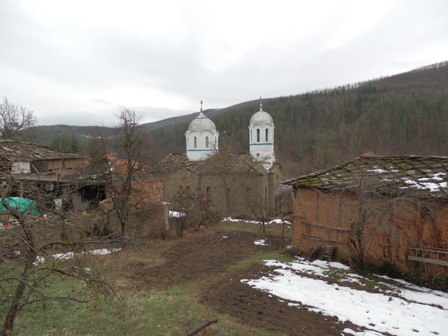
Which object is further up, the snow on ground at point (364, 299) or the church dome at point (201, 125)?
the church dome at point (201, 125)

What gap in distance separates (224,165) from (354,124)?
72798mm

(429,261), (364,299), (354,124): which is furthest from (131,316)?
(354,124)

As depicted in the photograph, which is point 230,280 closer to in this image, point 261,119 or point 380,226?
point 380,226

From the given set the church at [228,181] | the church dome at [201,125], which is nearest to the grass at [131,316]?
the church at [228,181]

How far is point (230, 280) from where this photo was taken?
929cm

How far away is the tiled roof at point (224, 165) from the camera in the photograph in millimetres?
24250

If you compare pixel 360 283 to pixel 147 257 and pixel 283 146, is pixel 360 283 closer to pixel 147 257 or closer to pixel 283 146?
pixel 147 257

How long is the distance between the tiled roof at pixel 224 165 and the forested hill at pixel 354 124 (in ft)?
89.9

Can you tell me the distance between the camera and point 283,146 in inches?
2997

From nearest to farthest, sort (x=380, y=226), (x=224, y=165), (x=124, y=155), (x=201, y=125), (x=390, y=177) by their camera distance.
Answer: (x=380, y=226) → (x=390, y=177) → (x=124, y=155) → (x=224, y=165) → (x=201, y=125)

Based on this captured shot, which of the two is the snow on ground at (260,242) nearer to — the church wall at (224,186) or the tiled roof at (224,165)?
the church wall at (224,186)

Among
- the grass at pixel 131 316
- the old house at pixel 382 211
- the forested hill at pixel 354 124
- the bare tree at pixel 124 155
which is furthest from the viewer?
the forested hill at pixel 354 124

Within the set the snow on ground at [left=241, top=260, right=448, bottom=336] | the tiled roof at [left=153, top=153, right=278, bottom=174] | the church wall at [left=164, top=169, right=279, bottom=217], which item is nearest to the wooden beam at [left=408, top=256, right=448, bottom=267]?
the snow on ground at [left=241, top=260, right=448, bottom=336]

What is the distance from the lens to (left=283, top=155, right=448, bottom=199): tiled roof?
30.8 feet
